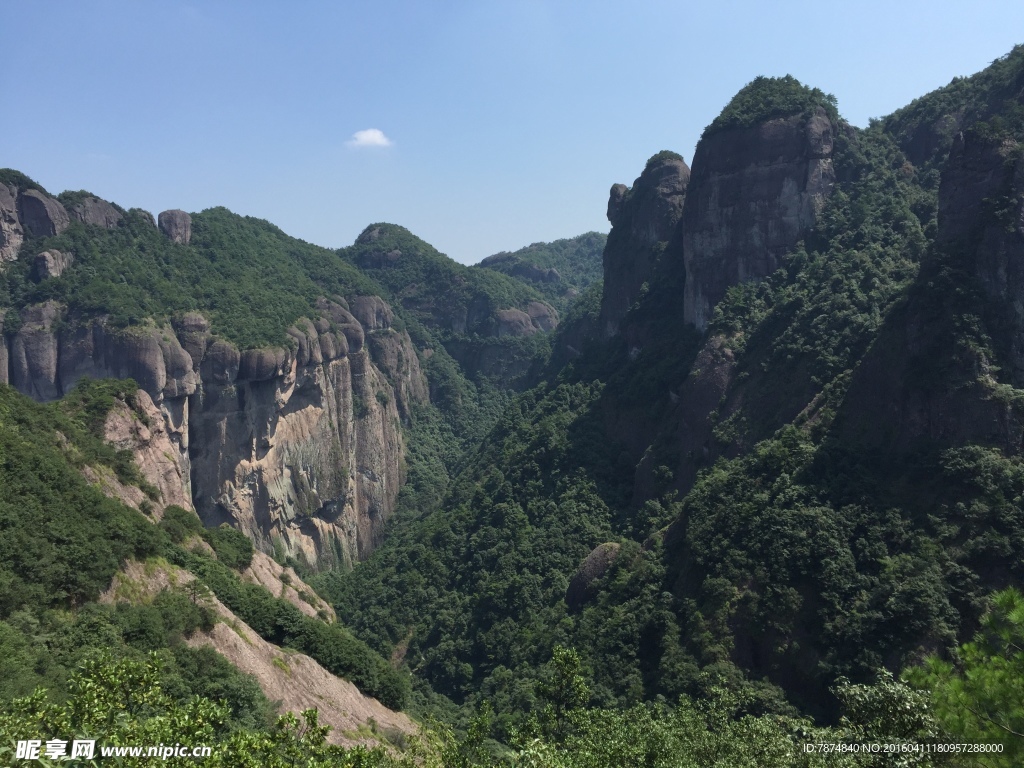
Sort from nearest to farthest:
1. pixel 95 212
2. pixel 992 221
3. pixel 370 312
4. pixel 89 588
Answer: pixel 89 588 → pixel 992 221 → pixel 95 212 → pixel 370 312

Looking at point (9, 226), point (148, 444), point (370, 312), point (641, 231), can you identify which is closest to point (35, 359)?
point (9, 226)

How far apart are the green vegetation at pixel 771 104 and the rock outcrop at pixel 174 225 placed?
7355 centimetres

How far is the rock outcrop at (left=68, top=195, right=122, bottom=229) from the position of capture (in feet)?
290

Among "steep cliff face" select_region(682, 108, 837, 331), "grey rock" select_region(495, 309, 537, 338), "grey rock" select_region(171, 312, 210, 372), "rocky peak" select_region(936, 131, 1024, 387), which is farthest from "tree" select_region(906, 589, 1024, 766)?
"grey rock" select_region(495, 309, 537, 338)

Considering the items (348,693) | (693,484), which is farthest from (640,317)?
(348,693)

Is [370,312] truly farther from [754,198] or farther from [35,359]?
[754,198]

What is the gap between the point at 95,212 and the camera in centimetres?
9056

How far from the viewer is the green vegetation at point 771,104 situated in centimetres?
6769

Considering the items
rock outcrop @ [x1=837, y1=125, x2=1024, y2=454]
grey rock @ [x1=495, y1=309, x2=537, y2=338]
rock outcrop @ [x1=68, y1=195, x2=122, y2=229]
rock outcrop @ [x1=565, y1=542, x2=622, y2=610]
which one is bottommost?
rock outcrop @ [x1=565, y1=542, x2=622, y2=610]

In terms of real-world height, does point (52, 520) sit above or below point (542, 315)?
below

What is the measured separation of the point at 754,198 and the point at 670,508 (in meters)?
31.0

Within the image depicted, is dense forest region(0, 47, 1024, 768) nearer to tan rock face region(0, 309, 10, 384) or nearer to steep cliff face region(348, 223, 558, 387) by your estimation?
tan rock face region(0, 309, 10, 384)

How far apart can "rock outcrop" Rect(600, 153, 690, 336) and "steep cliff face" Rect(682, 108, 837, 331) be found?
41.0 feet

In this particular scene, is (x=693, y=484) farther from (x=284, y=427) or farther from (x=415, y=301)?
(x=415, y=301)
